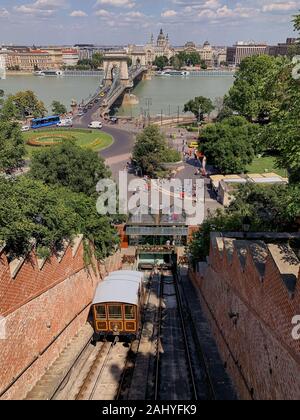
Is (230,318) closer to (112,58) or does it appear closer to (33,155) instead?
(33,155)

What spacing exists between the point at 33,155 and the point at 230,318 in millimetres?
19754

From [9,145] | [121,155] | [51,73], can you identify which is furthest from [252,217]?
[51,73]

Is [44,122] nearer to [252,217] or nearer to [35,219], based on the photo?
[252,217]

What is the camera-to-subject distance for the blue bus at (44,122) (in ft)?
245

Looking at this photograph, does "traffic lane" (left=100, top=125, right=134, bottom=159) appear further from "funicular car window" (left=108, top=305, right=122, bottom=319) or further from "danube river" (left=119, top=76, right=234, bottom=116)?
"funicular car window" (left=108, top=305, right=122, bottom=319)

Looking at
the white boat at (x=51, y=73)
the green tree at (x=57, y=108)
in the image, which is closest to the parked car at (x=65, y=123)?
the green tree at (x=57, y=108)

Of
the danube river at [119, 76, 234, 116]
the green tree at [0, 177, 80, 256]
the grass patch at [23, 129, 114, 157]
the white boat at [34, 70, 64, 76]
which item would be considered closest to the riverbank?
the white boat at [34, 70, 64, 76]

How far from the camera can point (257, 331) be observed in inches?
Result: 408

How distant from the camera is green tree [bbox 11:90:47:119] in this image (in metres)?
82.1

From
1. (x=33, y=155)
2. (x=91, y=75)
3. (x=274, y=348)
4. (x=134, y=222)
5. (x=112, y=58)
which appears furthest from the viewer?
(x=91, y=75)

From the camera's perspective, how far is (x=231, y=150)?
42.5m

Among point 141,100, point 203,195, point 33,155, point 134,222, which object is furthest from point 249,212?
point 141,100

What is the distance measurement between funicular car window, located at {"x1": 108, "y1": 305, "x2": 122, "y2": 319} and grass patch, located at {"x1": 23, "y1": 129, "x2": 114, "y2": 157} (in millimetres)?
43327

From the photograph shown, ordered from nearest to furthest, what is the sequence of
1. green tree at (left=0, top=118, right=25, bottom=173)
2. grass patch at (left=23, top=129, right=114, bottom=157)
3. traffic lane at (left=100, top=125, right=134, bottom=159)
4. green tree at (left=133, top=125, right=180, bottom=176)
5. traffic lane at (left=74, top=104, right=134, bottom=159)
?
green tree at (left=0, top=118, right=25, bottom=173) → green tree at (left=133, top=125, right=180, bottom=176) → traffic lane at (left=100, top=125, right=134, bottom=159) → traffic lane at (left=74, top=104, right=134, bottom=159) → grass patch at (left=23, top=129, right=114, bottom=157)
